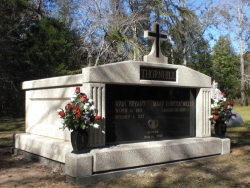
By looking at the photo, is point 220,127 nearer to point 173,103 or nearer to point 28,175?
point 173,103

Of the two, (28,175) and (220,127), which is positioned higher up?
(220,127)

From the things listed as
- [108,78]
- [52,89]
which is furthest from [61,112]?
[52,89]

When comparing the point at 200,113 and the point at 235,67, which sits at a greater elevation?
the point at 235,67

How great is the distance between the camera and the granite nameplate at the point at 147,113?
6.10 m

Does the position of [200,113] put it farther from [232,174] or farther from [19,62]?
[19,62]

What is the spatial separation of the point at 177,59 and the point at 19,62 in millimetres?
13964

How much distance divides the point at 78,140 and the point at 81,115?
15.3 inches

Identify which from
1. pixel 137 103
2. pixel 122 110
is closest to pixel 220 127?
pixel 137 103

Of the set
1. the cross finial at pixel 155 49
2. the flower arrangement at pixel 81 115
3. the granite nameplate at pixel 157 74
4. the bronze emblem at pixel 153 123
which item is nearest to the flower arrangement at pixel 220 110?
the granite nameplate at pixel 157 74

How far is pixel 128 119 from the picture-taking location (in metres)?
6.28

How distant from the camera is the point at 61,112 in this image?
5.38 meters

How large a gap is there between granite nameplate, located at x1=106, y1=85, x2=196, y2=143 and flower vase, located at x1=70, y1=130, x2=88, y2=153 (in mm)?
747

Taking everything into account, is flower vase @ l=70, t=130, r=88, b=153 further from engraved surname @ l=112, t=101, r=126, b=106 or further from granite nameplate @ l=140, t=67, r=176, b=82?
granite nameplate @ l=140, t=67, r=176, b=82

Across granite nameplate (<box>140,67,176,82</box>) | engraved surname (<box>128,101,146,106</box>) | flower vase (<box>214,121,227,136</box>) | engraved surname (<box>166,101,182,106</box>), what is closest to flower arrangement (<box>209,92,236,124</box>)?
flower vase (<box>214,121,227,136</box>)
